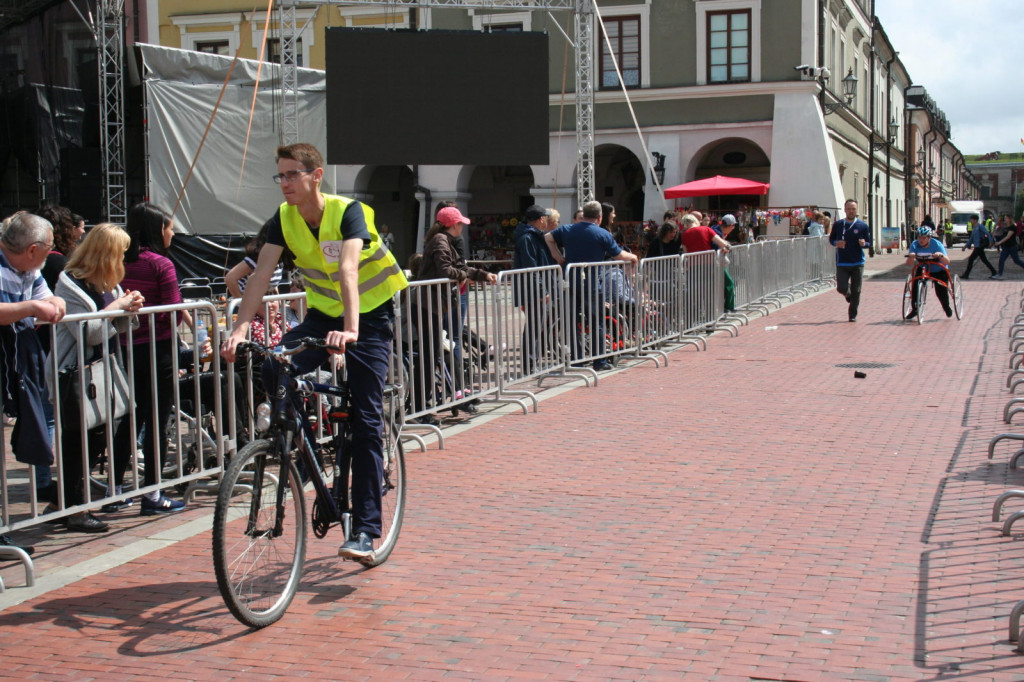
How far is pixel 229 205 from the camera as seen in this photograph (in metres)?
26.1

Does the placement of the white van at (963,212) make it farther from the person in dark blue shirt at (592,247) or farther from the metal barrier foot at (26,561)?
the metal barrier foot at (26,561)

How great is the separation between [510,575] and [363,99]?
19.8 metres

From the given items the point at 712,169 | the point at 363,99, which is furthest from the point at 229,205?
the point at 712,169

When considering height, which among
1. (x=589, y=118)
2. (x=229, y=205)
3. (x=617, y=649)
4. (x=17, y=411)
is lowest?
(x=617, y=649)

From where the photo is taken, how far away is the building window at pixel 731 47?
114 ft

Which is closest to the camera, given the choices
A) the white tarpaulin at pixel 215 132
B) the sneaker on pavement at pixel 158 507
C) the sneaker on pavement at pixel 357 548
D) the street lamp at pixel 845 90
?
the sneaker on pavement at pixel 357 548

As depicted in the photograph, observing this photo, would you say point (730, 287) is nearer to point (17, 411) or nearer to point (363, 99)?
point (363, 99)

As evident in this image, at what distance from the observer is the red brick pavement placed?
437 centimetres

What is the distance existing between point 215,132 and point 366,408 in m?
22.1

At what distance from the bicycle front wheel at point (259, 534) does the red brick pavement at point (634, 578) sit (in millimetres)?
133

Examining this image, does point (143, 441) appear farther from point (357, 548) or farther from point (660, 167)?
point (660, 167)

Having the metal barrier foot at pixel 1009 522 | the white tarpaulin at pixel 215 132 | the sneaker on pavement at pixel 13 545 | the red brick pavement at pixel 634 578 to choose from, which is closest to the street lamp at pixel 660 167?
the white tarpaulin at pixel 215 132

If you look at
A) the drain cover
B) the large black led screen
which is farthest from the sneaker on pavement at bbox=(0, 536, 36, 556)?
the large black led screen

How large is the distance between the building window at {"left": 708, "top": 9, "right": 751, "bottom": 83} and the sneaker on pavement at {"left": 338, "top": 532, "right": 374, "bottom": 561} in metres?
31.5
